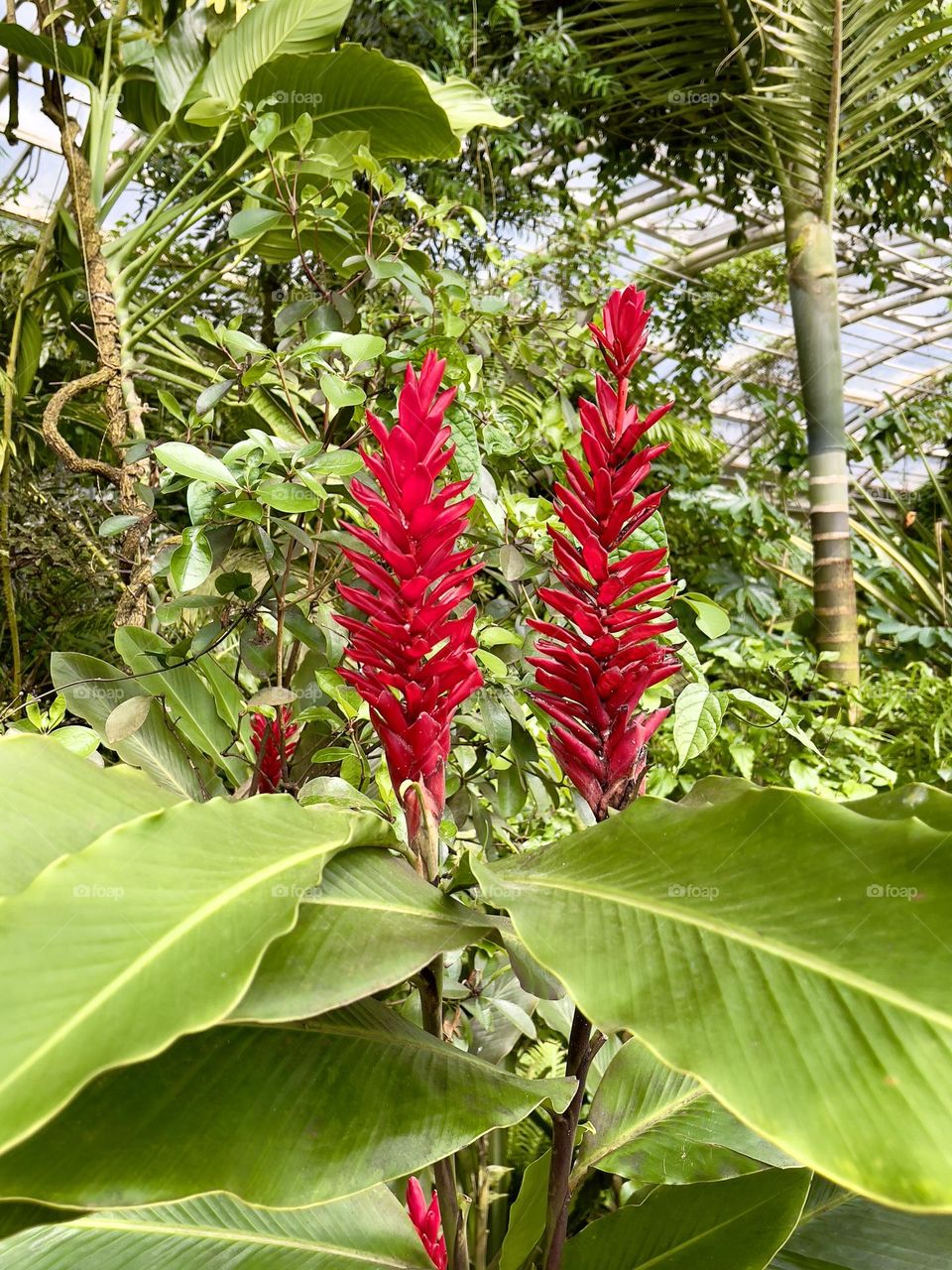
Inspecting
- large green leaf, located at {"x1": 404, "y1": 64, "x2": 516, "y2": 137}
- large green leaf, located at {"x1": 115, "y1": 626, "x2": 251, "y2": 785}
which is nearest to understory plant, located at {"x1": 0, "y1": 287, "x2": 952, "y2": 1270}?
large green leaf, located at {"x1": 115, "y1": 626, "x2": 251, "y2": 785}

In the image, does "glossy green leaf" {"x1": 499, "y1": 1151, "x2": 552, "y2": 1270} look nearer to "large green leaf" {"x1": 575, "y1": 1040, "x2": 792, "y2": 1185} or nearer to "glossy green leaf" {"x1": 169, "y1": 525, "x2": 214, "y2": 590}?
"large green leaf" {"x1": 575, "y1": 1040, "x2": 792, "y2": 1185}

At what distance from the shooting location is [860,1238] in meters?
0.76

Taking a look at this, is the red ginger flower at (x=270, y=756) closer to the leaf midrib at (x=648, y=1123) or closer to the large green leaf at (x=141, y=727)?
the large green leaf at (x=141, y=727)

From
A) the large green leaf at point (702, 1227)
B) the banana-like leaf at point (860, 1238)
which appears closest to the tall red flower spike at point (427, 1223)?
the large green leaf at point (702, 1227)

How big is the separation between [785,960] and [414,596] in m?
0.31

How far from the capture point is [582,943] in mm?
488

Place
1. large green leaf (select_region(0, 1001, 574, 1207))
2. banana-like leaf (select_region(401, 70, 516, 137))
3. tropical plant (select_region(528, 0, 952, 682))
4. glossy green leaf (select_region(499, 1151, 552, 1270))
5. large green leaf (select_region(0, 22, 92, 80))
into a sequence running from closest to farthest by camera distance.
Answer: large green leaf (select_region(0, 1001, 574, 1207))
glossy green leaf (select_region(499, 1151, 552, 1270))
large green leaf (select_region(0, 22, 92, 80))
banana-like leaf (select_region(401, 70, 516, 137))
tropical plant (select_region(528, 0, 952, 682))

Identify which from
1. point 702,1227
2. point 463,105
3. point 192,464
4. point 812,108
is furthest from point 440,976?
point 812,108

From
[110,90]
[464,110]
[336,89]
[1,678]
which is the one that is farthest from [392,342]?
[1,678]

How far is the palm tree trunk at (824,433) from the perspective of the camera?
3.00 meters

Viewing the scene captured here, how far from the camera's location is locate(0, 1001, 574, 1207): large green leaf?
46cm

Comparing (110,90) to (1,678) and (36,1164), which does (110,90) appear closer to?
(1,678)

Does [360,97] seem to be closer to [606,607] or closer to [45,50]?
[45,50]

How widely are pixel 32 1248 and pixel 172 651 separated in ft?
1.82
